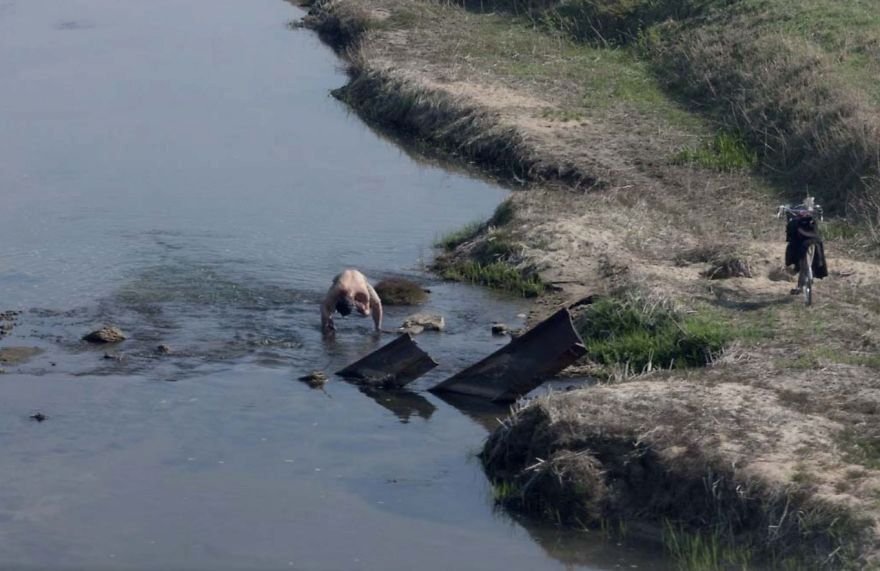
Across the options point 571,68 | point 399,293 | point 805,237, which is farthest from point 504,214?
point 571,68

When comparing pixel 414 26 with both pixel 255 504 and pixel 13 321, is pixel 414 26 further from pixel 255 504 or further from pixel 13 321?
pixel 255 504

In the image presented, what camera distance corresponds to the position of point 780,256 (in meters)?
15.5

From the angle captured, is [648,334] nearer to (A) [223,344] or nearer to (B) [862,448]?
(B) [862,448]

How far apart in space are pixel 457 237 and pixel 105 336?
524 centimetres

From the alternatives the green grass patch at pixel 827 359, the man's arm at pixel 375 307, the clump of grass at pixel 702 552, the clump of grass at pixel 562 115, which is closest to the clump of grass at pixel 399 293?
the man's arm at pixel 375 307

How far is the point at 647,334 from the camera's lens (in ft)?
44.9

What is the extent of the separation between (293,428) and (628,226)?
6186mm

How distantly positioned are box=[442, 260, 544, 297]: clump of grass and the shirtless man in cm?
193

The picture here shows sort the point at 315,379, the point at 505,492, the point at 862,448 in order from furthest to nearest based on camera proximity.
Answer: the point at 315,379 < the point at 505,492 < the point at 862,448

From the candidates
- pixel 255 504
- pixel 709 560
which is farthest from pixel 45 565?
→ pixel 709 560

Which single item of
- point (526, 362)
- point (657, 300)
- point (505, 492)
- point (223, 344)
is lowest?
point (223, 344)

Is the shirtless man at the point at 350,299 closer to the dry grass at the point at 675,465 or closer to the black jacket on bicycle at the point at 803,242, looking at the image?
the dry grass at the point at 675,465

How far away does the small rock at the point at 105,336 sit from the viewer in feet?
47.6

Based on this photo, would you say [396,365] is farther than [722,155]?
No
